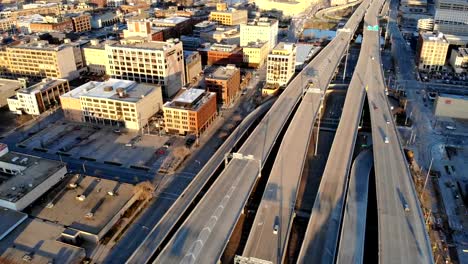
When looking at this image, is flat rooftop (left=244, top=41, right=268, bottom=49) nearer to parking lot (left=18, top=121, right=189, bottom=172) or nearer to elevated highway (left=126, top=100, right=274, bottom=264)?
elevated highway (left=126, top=100, right=274, bottom=264)

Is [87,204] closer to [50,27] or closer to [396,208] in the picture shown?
[396,208]

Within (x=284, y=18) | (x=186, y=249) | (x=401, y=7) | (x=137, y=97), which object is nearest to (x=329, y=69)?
(x=137, y=97)

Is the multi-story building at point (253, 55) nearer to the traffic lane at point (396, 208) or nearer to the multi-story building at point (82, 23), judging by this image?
the traffic lane at point (396, 208)

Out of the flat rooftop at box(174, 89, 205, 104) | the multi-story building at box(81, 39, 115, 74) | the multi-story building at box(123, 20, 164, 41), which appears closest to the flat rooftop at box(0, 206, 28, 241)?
the flat rooftop at box(174, 89, 205, 104)

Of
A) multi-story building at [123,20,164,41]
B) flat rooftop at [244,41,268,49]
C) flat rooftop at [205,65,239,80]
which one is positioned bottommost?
flat rooftop at [205,65,239,80]

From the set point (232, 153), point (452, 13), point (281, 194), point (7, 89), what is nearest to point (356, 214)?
point (281, 194)

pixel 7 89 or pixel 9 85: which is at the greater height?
pixel 9 85

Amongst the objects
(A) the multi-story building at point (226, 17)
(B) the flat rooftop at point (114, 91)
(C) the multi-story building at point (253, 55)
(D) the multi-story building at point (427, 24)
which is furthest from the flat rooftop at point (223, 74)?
(D) the multi-story building at point (427, 24)
